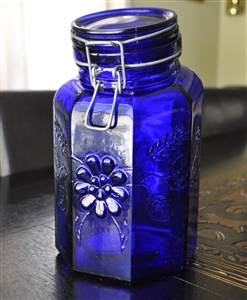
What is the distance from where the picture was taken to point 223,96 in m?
1.56

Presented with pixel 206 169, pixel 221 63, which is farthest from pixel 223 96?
pixel 221 63

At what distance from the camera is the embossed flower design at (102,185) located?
1.32 feet

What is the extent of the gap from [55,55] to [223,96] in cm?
124

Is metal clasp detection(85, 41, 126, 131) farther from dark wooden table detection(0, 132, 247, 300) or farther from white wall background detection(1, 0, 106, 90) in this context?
white wall background detection(1, 0, 106, 90)

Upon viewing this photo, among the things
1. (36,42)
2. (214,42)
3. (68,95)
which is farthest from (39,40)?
(214,42)

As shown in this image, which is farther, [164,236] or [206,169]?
[206,169]

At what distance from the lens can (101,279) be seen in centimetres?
43

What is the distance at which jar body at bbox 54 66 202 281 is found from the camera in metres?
0.40

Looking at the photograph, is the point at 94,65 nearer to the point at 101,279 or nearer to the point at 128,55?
Answer: the point at 128,55

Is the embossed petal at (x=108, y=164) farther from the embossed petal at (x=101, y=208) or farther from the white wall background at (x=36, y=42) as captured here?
the white wall background at (x=36, y=42)

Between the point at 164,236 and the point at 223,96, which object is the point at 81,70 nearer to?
the point at 164,236

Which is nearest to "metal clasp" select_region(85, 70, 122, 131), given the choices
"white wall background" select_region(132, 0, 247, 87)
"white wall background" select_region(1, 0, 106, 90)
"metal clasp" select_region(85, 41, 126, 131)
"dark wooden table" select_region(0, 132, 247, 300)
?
"metal clasp" select_region(85, 41, 126, 131)

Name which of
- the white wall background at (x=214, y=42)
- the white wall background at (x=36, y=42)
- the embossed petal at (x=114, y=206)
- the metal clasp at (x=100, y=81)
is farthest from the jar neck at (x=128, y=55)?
the white wall background at (x=214, y=42)

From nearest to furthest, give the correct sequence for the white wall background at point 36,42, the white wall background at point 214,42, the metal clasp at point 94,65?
1. the metal clasp at point 94,65
2. the white wall background at point 36,42
3. the white wall background at point 214,42
